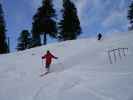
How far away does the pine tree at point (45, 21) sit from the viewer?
47406 millimetres

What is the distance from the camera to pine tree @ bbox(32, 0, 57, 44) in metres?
47.4

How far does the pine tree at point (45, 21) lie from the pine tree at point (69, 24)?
4.86 ft

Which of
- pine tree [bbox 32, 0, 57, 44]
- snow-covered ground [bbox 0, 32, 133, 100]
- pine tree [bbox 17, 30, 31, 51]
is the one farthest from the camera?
pine tree [bbox 17, 30, 31, 51]

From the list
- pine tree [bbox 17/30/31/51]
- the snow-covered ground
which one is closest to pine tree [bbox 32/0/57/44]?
pine tree [bbox 17/30/31/51]

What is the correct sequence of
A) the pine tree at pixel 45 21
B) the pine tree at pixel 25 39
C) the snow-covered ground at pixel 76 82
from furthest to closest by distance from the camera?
the pine tree at pixel 25 39
the pine tree at pixel 45 21
the snow-covered ground at pixel 76 82

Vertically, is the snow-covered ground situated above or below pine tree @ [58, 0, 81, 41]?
below

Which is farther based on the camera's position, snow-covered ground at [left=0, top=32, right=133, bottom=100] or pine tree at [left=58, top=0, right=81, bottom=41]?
pine tree at [left=58, top=0, right=81, bottom=41]

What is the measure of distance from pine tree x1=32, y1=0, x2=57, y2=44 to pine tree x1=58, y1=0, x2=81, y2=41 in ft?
4.86

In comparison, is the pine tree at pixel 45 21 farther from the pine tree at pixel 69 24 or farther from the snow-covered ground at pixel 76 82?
the snow-covered ground at pixel 76 82

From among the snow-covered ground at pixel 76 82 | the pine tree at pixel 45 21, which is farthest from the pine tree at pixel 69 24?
the snow-covered ground at pixel 76 82

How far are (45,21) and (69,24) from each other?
4.17m

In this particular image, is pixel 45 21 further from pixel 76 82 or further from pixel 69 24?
pixel 76 82

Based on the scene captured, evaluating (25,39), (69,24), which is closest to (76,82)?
(69,24)

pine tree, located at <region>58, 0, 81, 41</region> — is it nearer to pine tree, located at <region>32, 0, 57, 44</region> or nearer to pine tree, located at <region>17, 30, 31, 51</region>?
pine tree, located at <region>32, 0, 57, 44</region>
